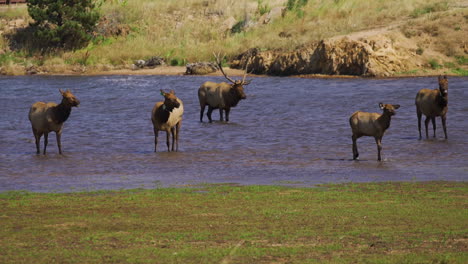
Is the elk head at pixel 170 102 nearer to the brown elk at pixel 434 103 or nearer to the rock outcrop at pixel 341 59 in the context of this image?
the brown elk at pixel 434 103

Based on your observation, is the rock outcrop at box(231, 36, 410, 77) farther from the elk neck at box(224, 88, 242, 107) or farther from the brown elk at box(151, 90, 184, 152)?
the brown elk at box(151, 90, 184, 152)

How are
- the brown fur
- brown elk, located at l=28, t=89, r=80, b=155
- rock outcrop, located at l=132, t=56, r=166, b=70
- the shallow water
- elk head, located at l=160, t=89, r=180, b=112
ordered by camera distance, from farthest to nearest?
1. rock outcrop, located at l=132, t=56, r=166, b=70
2. the brown fur
3. brown elk, located at l=28, t=89, r=80, b=155
4. elk head, located at l=160, t=89, r=180, b=112
5. the shallow water

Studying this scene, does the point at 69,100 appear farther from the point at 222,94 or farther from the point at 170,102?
the point at 222,94

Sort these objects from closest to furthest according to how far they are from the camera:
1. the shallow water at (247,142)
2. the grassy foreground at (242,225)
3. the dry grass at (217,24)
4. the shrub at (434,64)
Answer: the grassy foreground at (242,225) < the shallow water at (247,142) < the shrub at (434,64) < the dry grass at (217,24)

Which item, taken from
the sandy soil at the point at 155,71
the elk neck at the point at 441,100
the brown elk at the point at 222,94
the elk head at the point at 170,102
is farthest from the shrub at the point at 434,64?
the elk head at the point at 170,102

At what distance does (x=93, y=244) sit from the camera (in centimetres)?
902

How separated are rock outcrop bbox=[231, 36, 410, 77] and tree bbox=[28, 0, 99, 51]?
1390cm

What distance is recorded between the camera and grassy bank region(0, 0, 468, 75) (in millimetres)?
39375

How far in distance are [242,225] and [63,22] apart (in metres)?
43.0

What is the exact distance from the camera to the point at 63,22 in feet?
167

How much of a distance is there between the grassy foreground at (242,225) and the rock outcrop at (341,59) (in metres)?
23.0

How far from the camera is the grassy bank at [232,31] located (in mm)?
39375

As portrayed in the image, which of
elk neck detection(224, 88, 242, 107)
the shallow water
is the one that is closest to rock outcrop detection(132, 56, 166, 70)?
the shallow water

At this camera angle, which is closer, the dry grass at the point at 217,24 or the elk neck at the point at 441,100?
the elk neck at the point at 441,100
